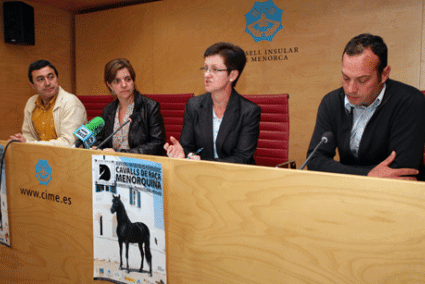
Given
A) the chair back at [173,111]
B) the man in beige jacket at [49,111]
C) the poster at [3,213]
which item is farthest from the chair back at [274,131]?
the poster at [3,213]

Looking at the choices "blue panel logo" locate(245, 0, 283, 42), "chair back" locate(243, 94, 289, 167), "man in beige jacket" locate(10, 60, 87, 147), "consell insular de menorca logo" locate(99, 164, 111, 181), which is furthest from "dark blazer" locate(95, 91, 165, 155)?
"blue panel logo" locate(245, 0, 283, 42)

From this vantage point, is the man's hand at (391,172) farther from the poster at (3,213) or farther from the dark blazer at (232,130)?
the poster at (3,213)

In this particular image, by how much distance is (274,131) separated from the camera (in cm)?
203

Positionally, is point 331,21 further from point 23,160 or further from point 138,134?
point 23,160

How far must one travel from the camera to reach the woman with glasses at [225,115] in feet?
5.39

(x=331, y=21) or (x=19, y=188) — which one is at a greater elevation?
(x=331, y=21)

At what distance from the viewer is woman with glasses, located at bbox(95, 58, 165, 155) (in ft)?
6.33

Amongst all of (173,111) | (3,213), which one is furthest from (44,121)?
(3,213)

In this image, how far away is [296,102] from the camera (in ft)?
9.33

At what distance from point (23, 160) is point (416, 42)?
268cm

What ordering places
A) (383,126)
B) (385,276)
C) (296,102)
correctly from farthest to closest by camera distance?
(296,102), (383,126), (385,276)

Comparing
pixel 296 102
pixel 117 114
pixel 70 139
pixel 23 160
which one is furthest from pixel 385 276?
pixel 296 102

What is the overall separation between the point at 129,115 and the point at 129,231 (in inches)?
45.0

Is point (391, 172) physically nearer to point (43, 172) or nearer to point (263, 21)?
point (43, 172)
